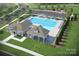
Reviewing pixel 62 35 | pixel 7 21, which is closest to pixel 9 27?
pixel 7 21

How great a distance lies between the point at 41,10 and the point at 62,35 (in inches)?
14.1

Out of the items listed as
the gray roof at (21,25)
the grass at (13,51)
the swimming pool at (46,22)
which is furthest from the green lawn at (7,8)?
the grass at (13,51)

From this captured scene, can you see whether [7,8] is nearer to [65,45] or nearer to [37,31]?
[37,31]

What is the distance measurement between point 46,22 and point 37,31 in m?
0.14

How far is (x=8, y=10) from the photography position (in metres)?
2.40

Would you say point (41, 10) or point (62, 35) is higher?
point (41, 10)

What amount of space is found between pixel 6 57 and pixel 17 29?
328 millimetres

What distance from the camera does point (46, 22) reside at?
2.39 meters

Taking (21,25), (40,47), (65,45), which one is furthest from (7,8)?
(65,45)

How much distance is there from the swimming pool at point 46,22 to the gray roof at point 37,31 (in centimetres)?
4

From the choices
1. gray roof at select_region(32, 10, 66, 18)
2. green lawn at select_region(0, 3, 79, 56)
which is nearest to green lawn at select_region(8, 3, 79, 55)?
green lawn at select_region(0, 3, 79, 56)

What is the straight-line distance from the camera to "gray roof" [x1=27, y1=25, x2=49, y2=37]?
2363 mm

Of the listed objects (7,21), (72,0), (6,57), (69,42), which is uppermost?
(72,0)

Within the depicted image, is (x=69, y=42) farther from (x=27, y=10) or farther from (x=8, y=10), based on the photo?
(x=8, y=10)
